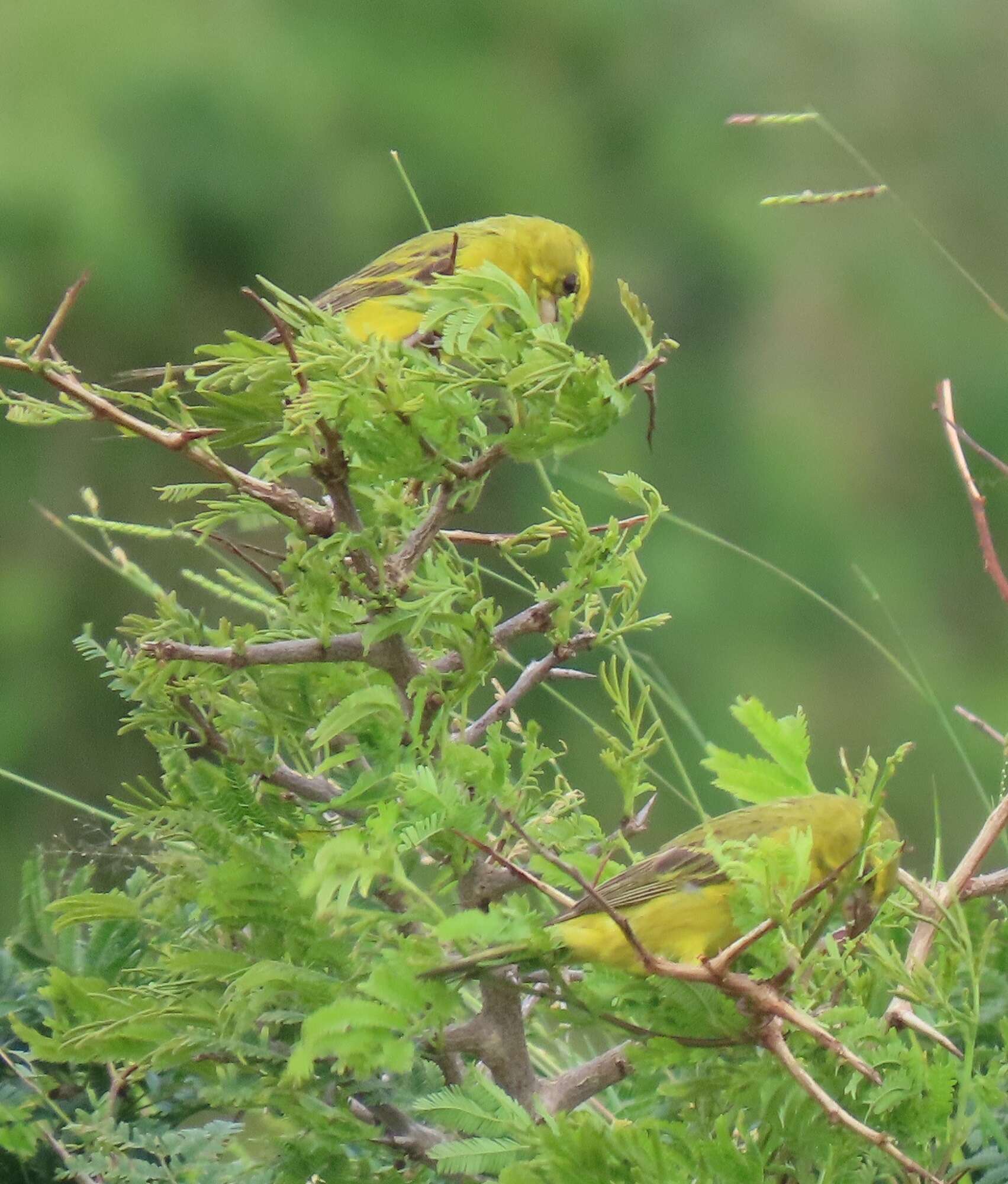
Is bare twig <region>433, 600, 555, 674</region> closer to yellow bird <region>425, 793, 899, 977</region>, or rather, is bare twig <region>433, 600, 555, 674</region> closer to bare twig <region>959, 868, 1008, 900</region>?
yellow bird <region>425, 793, 899, 977</region>

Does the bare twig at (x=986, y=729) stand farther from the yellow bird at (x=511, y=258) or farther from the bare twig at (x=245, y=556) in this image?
the yellow bird at (x=511, y=258)

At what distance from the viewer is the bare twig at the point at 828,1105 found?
86 cm

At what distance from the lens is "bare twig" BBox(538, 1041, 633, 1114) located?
3.38 feet

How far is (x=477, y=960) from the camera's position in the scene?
889 millimetres

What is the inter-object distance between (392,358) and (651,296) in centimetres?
482

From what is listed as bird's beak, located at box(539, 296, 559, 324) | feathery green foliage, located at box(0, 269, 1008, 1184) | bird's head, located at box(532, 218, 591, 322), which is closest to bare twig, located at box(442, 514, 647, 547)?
feathery green foliage, located at box(0, 269, 1008, 1184)

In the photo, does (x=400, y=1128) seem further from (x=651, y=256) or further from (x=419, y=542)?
(x=651, y=256)

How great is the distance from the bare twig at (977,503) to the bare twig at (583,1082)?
42 cm

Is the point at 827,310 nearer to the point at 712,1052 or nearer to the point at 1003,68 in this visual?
the point at 1003,68

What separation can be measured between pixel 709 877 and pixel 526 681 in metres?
0.20

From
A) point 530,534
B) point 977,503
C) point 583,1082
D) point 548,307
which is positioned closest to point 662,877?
point 583,1082

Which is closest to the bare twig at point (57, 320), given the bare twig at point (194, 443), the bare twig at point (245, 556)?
the bare twig at point (194, 443)

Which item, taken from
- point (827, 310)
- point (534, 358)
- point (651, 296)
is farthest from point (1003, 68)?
point (534, 358)

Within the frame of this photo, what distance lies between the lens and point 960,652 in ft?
19.5
